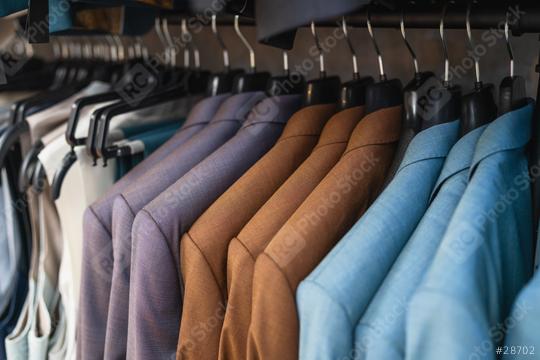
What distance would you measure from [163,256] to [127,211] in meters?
0.09

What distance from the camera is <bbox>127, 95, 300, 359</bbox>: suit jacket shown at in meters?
0.65

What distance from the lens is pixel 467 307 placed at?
0.43 m

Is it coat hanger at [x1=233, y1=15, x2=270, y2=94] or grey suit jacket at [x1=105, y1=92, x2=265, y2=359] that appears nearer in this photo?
grey suit jacket at [x1=105, y1=92, x2=265, y2=359]

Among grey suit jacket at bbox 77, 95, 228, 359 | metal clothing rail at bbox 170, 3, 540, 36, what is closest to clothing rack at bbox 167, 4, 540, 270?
metal clothing rail at bbox 170, 3, 540, 36

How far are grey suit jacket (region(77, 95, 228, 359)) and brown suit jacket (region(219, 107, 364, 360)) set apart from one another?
22cm

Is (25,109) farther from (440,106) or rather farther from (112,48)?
(440,106)

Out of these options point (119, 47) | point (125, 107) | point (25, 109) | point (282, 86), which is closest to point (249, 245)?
point (282, 86)

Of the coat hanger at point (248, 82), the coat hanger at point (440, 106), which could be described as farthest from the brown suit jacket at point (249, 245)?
the coat hanger at point (248, 82)

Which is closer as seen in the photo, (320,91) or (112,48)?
(320,91)

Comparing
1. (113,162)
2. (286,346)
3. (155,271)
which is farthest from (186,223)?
(113,162)

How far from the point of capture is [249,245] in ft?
1.93

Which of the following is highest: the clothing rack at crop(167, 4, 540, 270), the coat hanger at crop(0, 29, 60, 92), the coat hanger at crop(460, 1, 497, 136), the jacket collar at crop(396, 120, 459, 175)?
the clothing rack at crop(167, 4, 540, 270)

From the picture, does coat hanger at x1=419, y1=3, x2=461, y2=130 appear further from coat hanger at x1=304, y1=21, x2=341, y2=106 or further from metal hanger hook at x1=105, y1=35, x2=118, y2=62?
metal hanger hook at x1=105, y1=35, x2=118, y2=62

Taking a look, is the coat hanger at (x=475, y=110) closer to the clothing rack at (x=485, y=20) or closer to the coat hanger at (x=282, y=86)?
the clothing rack at (x=485, y=20)
